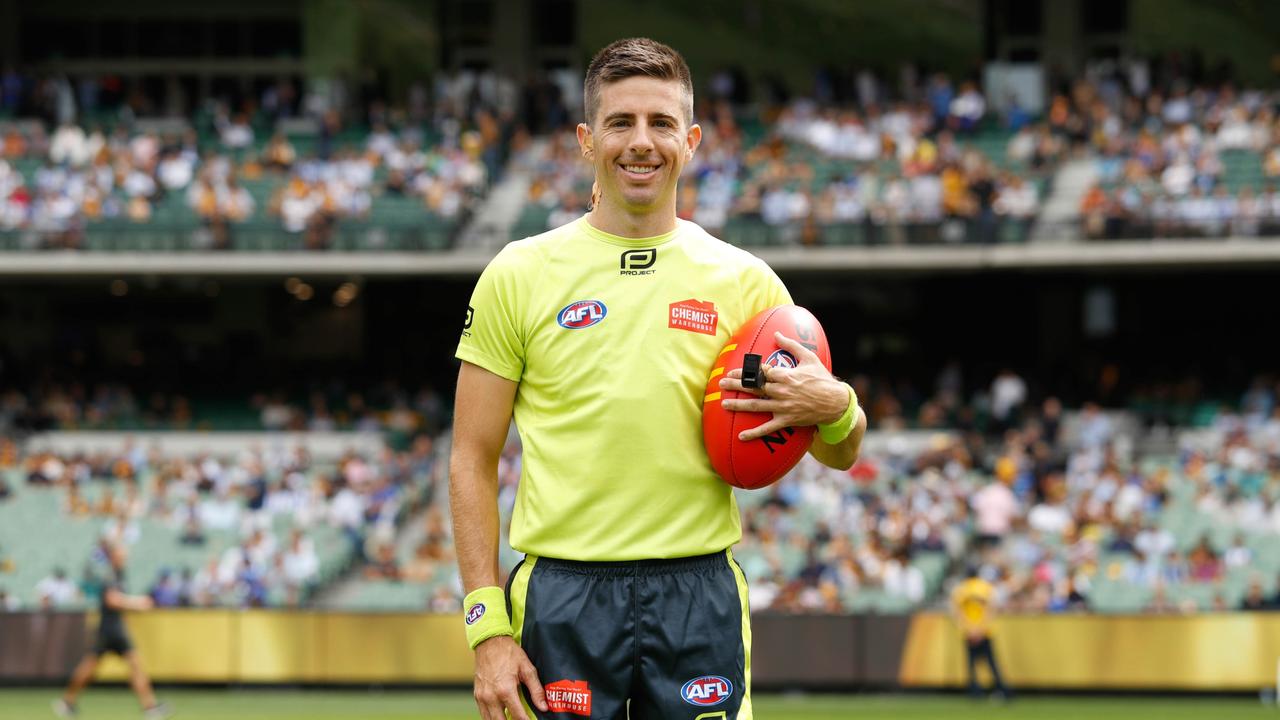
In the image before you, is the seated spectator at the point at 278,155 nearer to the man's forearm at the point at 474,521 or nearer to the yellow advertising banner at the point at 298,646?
the yellow advertising banner at the point at 298,646

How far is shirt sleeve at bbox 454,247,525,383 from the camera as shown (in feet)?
13.3

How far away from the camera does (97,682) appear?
2016 centimetres

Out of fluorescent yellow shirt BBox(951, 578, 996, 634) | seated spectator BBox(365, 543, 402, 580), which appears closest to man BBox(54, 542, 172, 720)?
seated spectator BBox(365, 543, 402, 580)

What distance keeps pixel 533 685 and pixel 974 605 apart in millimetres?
14018

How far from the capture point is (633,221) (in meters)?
4.10

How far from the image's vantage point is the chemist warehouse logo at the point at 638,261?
13.5 ft

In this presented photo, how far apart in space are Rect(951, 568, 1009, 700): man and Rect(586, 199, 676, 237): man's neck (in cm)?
1388

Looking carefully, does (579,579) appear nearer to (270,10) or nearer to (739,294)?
(739,294)

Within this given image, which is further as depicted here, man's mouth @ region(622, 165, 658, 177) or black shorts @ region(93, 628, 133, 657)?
black shorts @ region(93, 628, 133, 657)

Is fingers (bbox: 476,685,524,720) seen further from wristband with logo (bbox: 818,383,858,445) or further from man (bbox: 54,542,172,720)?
man (bbox: 54,542,172,720)

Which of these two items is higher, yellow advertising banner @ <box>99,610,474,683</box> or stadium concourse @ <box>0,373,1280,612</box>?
stadium concourse @ <box>0,373,1280,612</box>

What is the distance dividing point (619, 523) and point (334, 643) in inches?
638

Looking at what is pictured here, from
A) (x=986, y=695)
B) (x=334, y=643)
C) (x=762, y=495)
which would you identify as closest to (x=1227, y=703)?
(x=986, y=695)

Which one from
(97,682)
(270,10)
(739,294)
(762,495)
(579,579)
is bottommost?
(97,682)
